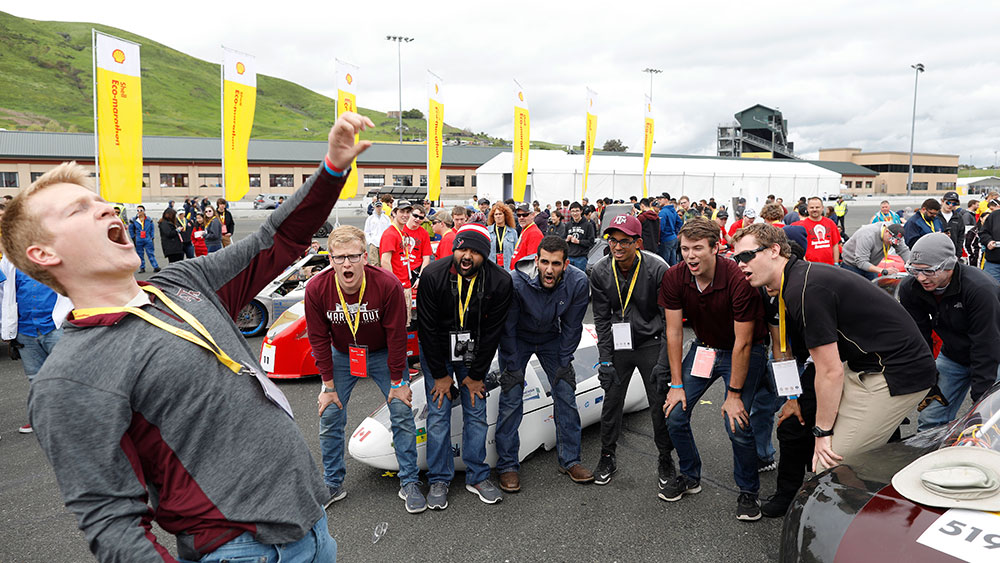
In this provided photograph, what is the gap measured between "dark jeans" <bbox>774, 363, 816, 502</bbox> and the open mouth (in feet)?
12.5

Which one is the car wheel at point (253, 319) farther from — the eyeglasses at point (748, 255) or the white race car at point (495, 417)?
the eyeglasses at point (748, 255)

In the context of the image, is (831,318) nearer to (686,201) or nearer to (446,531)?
(446,531)

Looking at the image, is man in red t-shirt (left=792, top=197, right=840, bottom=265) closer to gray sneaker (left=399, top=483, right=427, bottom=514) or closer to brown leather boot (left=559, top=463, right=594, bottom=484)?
brown leather boot (left=559, top=463, right=594, bottom=484)

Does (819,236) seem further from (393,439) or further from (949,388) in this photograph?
(393,439)

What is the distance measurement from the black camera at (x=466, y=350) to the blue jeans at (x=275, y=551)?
2.41 m

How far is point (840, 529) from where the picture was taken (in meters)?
2.24

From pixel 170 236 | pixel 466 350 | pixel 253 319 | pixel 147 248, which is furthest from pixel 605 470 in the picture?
pixel 147 248

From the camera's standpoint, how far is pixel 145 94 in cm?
13238

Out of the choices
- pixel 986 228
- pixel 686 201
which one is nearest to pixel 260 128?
pixel 686 201

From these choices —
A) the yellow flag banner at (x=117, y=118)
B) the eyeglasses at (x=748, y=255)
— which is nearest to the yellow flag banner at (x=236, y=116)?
the yellow flag banner at (x=117, y=118)

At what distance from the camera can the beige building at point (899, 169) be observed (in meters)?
77.7

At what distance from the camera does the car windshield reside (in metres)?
2.55

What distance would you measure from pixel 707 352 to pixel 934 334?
7.01 ft

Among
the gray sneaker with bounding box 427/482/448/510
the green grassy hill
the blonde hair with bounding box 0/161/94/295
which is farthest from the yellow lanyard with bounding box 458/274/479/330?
the green grassy hill
